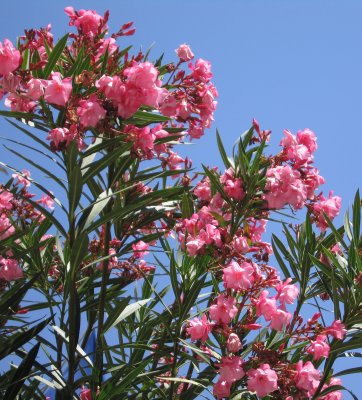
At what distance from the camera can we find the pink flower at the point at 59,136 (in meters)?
1.84

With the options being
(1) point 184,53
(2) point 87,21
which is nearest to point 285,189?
(1) point 184,53

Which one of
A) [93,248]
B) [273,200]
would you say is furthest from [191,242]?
[93,248]

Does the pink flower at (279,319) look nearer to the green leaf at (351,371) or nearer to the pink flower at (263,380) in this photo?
the pink flower at (263,380)

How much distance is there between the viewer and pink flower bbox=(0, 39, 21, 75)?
184 centimetres

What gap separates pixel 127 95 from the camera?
180 centimetres

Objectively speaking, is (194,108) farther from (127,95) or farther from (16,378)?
(16,378)

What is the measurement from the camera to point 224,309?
6.12 ft

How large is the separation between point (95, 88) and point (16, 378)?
0.90m

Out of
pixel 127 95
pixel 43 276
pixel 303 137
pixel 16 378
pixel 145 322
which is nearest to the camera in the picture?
pixel 127 95

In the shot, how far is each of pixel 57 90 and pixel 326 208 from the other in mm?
982

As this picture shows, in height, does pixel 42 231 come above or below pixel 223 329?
above

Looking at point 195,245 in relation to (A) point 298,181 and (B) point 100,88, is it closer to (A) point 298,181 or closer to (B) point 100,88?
(A) point 298,181

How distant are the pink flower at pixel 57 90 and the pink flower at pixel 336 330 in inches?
40.6

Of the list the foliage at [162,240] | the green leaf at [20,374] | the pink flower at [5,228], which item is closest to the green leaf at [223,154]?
the foliage at [162,240]
